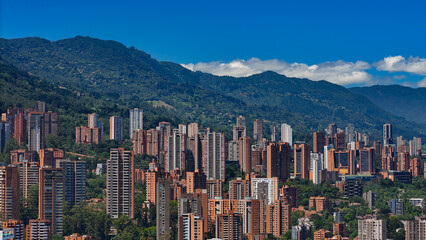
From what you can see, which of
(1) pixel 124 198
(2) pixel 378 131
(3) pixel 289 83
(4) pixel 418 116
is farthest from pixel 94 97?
(4) pixel 418 116

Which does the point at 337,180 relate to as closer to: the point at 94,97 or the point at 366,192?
the point at 366,192

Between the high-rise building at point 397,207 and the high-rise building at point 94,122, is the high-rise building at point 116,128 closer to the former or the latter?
the high-rise building at point 94,122

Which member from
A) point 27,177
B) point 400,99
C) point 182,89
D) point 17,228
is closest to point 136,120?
point 27,177

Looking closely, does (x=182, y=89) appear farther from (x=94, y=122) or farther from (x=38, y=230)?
(x=38, y=230)

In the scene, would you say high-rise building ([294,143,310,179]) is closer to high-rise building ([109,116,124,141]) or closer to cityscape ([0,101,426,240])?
cityscape ([0,101,426,240])

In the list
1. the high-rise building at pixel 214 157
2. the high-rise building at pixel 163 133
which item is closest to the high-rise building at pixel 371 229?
the high-rise building at pixel 214 157

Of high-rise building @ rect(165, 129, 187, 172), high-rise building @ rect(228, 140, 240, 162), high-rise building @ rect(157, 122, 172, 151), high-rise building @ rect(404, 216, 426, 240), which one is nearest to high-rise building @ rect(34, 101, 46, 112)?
high-rise building @ rect(157, 122, 172, 151)
